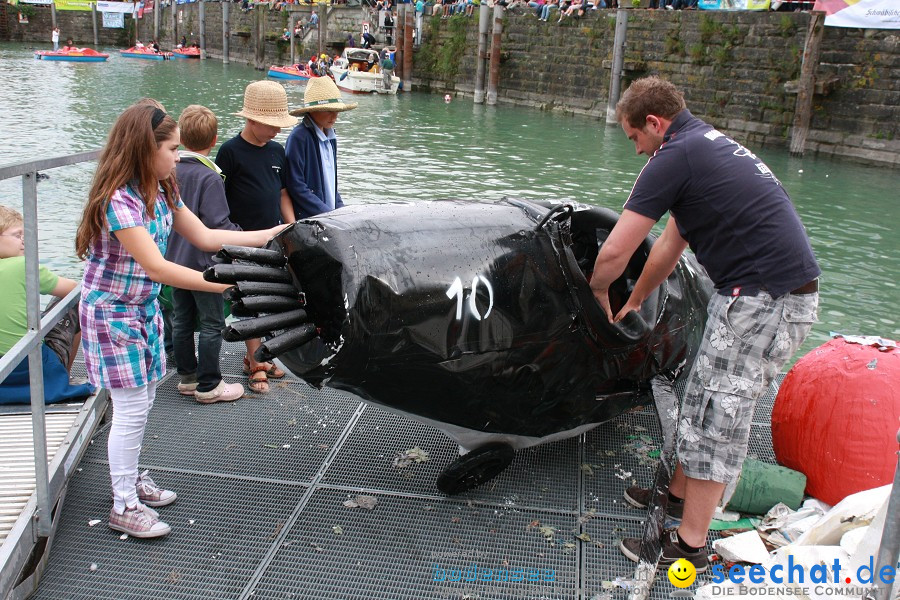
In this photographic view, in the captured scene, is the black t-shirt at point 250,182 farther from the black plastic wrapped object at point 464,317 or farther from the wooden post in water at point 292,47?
the wooden post in water at point 292,47

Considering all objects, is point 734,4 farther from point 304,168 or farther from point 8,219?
point 8,219

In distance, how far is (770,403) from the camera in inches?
207

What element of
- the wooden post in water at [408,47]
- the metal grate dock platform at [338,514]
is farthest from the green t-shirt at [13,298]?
the wooden post in water at [408,47]

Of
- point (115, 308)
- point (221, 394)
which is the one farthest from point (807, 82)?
point (115, 308)

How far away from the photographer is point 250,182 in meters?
5.01

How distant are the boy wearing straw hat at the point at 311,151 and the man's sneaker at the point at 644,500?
2661mm

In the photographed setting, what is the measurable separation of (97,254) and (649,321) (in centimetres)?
257

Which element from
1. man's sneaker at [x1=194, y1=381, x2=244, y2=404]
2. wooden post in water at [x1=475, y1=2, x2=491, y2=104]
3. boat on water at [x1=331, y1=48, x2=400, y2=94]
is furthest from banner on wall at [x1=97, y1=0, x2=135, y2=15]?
man's sneaker at [x1=194, y1=381, x2=244, y2=404]

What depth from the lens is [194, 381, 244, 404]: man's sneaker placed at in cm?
486

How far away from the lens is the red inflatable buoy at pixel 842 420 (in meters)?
3.90

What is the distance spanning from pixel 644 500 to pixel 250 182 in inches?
119

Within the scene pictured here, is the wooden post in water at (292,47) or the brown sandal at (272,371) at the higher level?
the wooden post in water at (292,47)

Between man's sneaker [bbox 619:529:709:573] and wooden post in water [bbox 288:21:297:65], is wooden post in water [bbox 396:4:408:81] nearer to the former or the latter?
wooden post in water [bbox 288:21:297:65]

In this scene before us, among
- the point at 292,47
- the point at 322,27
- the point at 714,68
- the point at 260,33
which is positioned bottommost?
the point at 714,68
